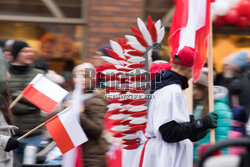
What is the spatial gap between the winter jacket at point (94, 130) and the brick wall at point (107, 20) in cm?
297

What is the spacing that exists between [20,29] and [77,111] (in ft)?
11.6

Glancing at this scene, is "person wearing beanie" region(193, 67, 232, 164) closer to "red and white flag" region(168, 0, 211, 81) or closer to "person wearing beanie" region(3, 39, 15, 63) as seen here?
"red and white flag" region(168, 0, 211, 81)

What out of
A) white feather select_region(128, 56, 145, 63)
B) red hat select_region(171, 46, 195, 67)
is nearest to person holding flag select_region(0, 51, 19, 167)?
white feather select_region(128, 56, 145, 63)

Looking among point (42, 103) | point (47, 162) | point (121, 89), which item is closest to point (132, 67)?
point (121, 89)

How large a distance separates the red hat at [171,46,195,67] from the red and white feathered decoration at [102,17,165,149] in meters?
0.25

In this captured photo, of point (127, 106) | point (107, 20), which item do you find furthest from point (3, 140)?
point (107, 20)

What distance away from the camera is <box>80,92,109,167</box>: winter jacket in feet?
15.1

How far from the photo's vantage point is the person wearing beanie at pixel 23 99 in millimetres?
5227

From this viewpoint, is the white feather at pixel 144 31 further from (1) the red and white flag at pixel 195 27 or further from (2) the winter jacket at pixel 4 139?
(2) the winter jacket at pixel 4 139

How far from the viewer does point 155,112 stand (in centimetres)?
405

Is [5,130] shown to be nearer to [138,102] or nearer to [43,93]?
[43,93]

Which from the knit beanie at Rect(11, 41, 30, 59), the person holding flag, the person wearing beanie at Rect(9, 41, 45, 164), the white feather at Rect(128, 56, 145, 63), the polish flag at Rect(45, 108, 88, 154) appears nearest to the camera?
the person holding flag

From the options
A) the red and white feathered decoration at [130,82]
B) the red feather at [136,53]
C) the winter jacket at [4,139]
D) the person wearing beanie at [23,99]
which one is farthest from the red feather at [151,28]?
the person wearing beanie at [23,99]

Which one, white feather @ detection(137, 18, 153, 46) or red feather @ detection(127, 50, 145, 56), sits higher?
white feather @ detection(137, 18, 153, 46)
